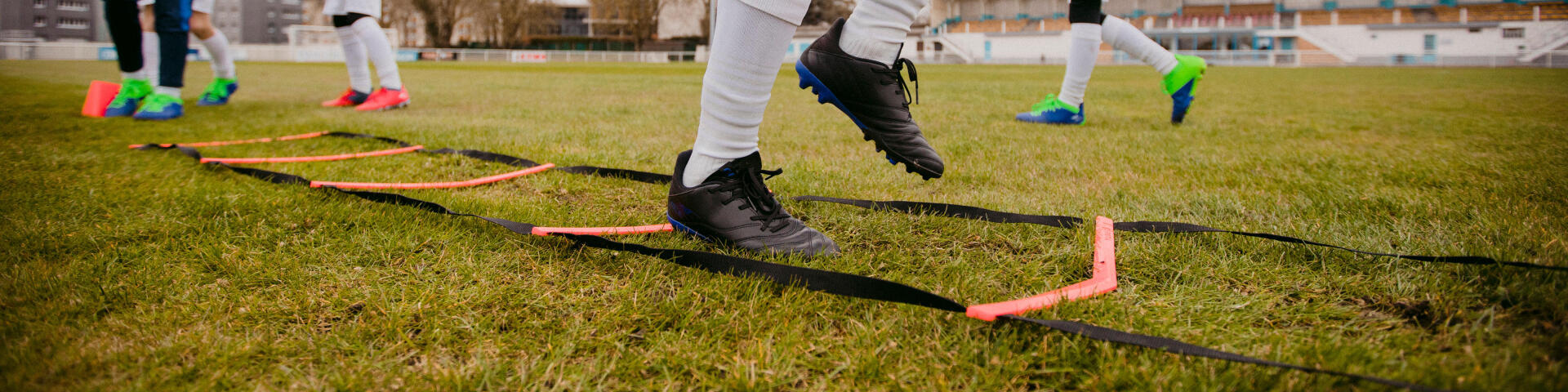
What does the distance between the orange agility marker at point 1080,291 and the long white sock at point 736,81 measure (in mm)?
576

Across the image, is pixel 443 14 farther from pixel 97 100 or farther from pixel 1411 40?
pixel 1411 40

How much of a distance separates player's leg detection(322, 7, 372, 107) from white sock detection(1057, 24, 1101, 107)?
16.4 ft

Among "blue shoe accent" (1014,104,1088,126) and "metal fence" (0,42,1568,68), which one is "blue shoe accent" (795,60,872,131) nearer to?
"blue shoe accent" (1014,104,1088,126)

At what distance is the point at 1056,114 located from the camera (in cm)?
424

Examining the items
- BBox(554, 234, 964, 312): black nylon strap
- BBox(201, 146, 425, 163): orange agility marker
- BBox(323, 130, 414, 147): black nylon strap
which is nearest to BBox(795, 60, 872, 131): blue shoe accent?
BBox(554, 234, 964, 312): black nylon strap

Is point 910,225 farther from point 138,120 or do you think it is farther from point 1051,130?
point 138,120

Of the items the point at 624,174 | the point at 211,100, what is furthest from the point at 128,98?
the point at 624,174

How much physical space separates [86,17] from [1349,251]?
865 cm

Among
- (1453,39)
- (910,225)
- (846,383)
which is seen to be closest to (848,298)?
(846,383)

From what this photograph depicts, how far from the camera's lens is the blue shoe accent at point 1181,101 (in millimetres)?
4059

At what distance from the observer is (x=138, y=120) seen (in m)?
4.09

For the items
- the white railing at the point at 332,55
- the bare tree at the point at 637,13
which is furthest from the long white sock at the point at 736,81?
the bare tree at the point at 637,13

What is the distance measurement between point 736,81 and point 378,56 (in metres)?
4.91

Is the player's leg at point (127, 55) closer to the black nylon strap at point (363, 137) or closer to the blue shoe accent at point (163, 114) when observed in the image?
the blue shoe accent at point (163, 114)
